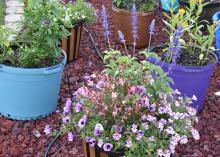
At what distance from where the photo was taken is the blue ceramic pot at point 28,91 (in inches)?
121

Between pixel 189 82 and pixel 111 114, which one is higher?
pixel 111 114

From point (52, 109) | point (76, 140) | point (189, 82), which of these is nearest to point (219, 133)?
point (189, 82)

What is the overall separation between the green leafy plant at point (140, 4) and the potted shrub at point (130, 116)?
1.89m

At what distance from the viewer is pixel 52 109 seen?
3.35m

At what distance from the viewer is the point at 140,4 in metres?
4.43

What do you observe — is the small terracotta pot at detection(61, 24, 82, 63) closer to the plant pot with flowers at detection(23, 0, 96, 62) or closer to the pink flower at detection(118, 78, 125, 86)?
the plant pot with flowers at detection(23, 0, 96, 62)

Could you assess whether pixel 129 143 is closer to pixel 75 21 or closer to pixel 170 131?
pixel 170 131

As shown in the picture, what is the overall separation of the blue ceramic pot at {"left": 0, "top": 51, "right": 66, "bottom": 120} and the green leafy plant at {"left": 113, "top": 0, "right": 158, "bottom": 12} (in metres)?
1.44

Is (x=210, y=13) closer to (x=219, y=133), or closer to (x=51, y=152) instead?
(x=219, y=133)

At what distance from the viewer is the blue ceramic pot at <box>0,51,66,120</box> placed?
10.1ft

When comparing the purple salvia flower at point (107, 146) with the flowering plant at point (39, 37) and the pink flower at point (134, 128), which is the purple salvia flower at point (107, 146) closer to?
the pink flower at point (134, 128)

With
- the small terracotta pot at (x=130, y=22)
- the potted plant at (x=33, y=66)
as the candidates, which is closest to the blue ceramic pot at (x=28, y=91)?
the potted plant at (x=33, y=66)

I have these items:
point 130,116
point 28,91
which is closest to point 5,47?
point 28,91

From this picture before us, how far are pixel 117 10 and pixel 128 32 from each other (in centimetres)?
25
